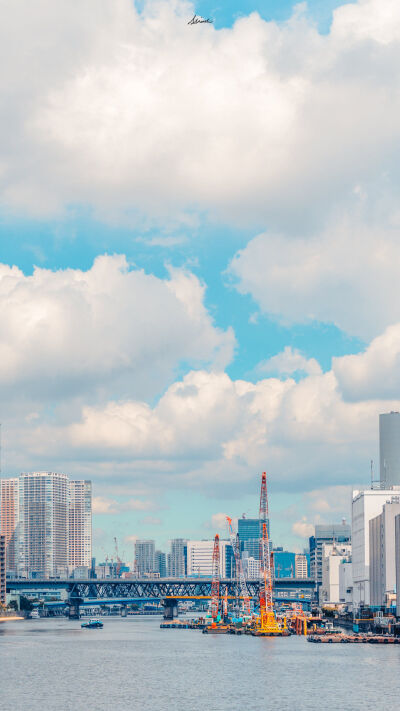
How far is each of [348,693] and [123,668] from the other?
1953 inches

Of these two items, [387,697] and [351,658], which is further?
[351,658]

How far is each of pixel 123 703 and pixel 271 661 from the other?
64.7m

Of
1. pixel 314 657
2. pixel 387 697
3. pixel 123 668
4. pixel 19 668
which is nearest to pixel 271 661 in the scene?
pixel 314 657

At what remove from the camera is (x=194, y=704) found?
129125 mm

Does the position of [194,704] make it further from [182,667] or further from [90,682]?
[182,667]

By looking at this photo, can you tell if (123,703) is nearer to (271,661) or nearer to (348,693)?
(348,693)

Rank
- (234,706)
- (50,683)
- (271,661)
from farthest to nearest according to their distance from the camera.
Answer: (271,661) < (50,683) < (234,706)

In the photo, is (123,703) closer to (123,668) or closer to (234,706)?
(234,706)

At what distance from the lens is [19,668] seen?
582 ft

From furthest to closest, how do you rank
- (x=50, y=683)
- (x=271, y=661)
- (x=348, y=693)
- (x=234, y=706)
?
(x=271, y=661) → (x=50, y=683) → (x=348, y=693) → (x=234, y=706)

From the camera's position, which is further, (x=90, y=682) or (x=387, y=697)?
(x=90, y=682)

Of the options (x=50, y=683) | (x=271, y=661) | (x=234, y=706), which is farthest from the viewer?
(x=271, y=661)

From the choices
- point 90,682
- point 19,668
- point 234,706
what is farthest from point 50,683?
point 234,706

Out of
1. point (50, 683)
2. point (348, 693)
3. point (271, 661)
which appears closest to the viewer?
point (348, 693)
